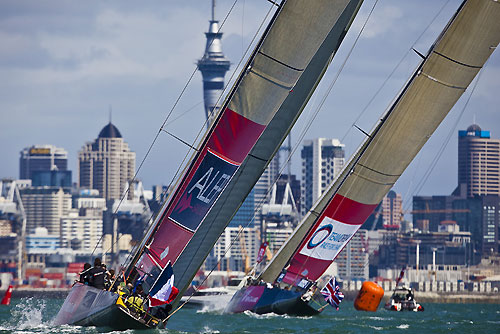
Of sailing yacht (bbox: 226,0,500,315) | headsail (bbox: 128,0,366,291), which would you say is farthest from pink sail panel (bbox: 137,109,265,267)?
sailing yacht (bbox: 226,0,500,315)

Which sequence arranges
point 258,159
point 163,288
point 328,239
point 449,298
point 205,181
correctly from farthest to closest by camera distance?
point 449,298, point 328,239, point 258,159, point 205,181, point 163,288

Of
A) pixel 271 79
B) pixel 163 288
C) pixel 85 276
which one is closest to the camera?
pixel 271 79

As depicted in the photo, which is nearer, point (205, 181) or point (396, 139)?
point (205, 181)

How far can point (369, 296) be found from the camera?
109 ft

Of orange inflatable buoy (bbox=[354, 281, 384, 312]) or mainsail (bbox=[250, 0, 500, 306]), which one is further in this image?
orange inflatable buoy (bbox=[354, 281, 384, 312])

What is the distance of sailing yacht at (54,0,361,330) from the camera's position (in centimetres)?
1859

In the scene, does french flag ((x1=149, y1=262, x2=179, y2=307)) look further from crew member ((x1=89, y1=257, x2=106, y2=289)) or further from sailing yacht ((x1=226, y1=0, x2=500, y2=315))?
sailing yacht ((x1=226, y1=0, x2=500, y2=315))

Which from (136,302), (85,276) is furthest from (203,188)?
(85,276)

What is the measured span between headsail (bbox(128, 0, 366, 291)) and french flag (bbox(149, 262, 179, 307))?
0.47 meters

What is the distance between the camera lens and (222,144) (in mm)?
19312

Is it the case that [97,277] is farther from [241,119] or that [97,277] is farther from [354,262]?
[354,262]

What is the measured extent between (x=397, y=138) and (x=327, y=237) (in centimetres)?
333

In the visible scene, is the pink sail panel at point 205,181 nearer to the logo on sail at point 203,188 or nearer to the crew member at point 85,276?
the logo on sail at point 203,188

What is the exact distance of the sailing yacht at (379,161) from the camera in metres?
24.5
